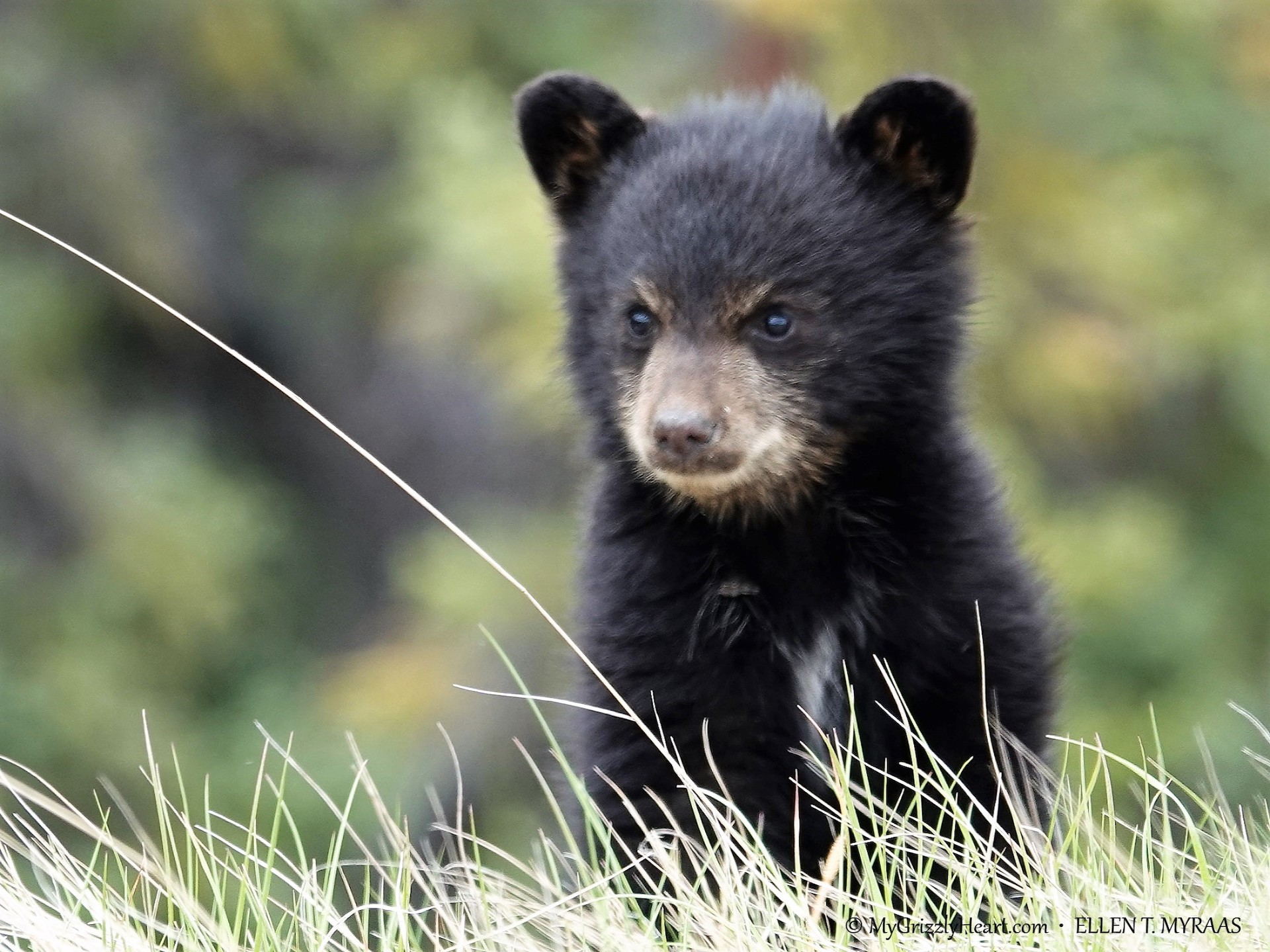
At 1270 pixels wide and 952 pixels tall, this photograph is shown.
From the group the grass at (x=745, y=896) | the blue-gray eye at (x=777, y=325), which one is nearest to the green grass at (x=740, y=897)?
the grass at (x=745, y=896)

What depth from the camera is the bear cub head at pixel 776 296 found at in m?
4.21

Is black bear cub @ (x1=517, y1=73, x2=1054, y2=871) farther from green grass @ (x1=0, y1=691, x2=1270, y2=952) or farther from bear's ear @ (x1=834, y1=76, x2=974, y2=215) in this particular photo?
green grass @ (x1=0, y1=691, x2=1270, y2=952)

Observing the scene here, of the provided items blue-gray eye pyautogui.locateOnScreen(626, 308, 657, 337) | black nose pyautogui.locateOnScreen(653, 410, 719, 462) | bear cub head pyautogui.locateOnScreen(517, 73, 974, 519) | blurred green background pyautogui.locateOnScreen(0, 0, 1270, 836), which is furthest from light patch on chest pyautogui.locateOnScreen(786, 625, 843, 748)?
blurred green background pyautogui.locateOnScreen(0, 0, 1270, 836)

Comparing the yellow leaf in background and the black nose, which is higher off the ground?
the black nose

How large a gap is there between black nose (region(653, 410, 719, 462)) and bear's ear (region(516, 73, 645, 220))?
0.89 metres

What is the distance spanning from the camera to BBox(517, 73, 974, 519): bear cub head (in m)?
4.21

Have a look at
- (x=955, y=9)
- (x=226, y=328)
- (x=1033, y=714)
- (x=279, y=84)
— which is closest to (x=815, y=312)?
(x=1033, y=714)

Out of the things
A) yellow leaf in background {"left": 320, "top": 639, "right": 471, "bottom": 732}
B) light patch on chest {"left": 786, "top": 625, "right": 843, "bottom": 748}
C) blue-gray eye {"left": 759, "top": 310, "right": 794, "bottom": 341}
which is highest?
blue-gray eye {"left": 759, "top": 310, "right": 794, "bottom": 341}

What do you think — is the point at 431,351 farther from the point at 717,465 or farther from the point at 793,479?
the point at 717,465

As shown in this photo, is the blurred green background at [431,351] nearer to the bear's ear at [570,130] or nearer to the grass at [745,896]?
the bear's ear at [570,130]

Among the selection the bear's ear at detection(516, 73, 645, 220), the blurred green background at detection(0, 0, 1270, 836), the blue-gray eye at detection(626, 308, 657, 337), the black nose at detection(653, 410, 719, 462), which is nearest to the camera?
the black nose at detection(653, 410, 719, 462)

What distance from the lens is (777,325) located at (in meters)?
4.25

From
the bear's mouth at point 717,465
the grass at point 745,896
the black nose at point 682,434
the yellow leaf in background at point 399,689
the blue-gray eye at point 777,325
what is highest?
the blue-gray eye at point 777,325

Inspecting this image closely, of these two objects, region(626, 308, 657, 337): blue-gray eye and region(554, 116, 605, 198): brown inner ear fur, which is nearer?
region(626, 308, 657, 337): blue-gray eye
